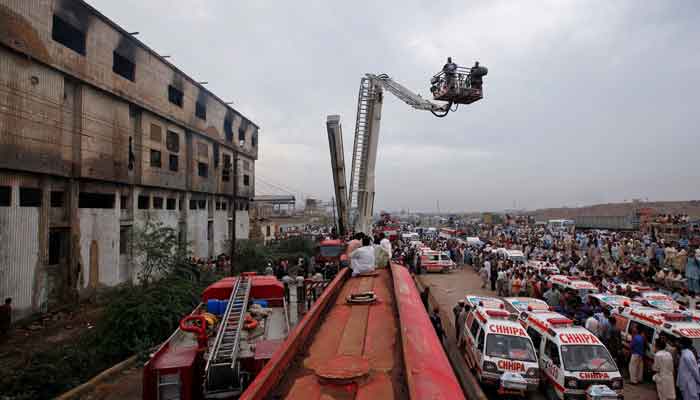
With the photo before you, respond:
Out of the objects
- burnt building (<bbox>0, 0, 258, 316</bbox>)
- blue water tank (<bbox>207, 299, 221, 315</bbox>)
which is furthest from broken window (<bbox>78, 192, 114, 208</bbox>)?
blue water tank (<bbox>207, 299, 221, 315</bbox>)

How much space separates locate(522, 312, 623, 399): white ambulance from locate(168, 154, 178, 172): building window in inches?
974

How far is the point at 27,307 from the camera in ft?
50.8

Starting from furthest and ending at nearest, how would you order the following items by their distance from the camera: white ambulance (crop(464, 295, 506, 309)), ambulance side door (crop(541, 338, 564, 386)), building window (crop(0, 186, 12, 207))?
building window (crop(0, 186, 12, 207)), white ambulance (crop(464, 295, 506, 309)), ambulance side door (crop(541, 338, 564, 386))

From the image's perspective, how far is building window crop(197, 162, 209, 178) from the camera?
30816mm

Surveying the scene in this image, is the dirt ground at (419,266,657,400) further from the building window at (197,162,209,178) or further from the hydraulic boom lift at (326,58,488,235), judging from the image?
the building window at (197,162,209,178)

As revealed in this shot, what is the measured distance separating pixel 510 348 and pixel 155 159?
23.3m

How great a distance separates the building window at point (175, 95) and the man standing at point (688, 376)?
27.9 meters

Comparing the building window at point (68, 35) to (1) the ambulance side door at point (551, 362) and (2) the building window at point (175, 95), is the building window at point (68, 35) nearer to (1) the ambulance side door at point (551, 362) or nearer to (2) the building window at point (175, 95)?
(2) the building window at point (175, 95)

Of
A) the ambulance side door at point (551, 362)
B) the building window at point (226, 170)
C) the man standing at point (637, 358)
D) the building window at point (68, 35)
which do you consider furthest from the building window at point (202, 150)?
the man standing at point (637, 358)

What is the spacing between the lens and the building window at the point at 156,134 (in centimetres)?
2414

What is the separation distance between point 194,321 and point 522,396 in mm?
7084

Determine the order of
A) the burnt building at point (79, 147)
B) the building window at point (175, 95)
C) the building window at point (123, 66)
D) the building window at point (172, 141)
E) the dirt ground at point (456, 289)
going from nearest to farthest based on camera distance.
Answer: the dirt ground at point (456, 289) → the burnt building at point (79, 147) → the building window at point (123, 66) → the building window at point (172, 141) → the building window at point (175, 95)

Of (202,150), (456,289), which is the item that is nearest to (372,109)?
(456,289)

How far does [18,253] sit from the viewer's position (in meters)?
15.1
